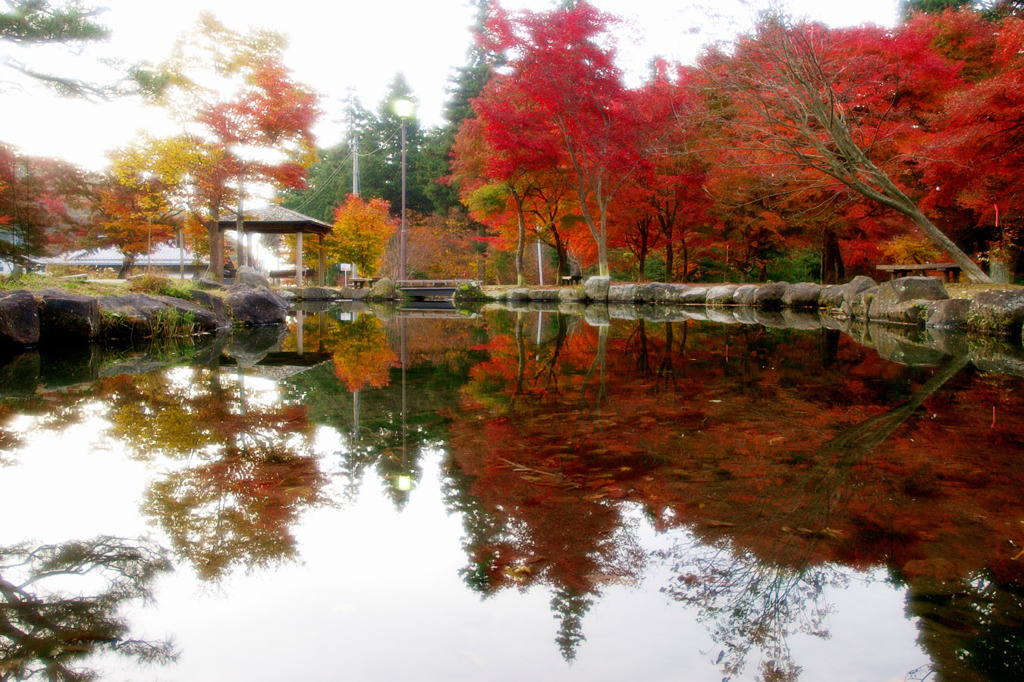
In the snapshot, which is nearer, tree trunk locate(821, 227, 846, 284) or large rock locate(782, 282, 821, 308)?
large rock locate(782, 282, 821, 308)

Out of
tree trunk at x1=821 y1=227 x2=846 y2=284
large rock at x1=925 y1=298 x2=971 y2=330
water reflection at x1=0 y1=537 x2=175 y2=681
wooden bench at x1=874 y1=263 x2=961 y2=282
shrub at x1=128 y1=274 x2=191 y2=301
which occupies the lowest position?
water reflection at x1=0 y1=537 x2=175 y2=681

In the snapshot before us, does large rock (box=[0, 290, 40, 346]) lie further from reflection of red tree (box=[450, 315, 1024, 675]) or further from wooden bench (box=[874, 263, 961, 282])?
wooden bench (box=[874, 263, 961, 282])

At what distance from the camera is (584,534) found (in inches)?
67.6

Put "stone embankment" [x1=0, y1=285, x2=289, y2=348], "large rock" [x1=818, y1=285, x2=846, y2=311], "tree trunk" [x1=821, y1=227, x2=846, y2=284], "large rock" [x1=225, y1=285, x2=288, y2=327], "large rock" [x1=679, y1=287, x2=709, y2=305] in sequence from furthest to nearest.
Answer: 1. "tree trunk" [x1=821, y1=227, x2=846, y2=284]
2. "large rock" [x1=679, y1=287, x2=709, y2=305]
3. "large rock" [x1=818, y1=285, x2=846, y2=311]
4. "large rock" [x1=225, y1=285, x2=288, y2=327]
5. "stone embankment" [x1=0, y1=285, x2=289, y2=348]

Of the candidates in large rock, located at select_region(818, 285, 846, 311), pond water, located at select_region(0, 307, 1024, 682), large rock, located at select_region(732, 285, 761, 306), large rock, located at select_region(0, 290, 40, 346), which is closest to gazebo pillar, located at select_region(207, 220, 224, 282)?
large rock, located at select_region(0, 290, 40, 346)

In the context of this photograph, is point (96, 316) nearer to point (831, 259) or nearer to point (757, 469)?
point (757, 469)

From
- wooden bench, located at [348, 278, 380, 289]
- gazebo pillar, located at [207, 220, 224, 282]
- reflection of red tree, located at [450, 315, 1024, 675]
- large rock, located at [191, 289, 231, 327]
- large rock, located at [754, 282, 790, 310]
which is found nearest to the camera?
reflection of red tree, located at [450, 315, 1024, 675]

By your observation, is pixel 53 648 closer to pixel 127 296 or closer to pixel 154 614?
pixel 154 614

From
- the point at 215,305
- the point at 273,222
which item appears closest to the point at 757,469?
the point at 215,305

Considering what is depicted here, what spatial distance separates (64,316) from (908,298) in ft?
34.9

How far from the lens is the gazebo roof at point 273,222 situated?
2238 cm

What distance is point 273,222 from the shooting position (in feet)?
74.7

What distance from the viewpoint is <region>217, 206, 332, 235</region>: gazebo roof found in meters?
22.4

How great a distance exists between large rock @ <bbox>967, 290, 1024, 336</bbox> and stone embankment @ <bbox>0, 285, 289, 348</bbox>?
986 centimetres
